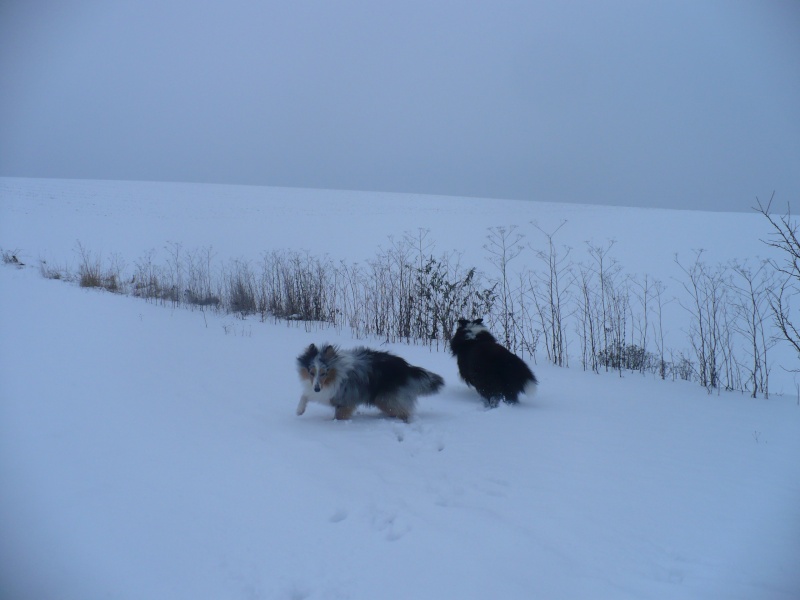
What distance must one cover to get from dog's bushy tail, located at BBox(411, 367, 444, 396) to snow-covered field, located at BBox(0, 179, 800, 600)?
42 cm

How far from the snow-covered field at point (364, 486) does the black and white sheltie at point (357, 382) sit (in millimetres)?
261

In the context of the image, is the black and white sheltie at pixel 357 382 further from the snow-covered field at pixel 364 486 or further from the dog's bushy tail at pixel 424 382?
the snow-covered field at pixel 364 486

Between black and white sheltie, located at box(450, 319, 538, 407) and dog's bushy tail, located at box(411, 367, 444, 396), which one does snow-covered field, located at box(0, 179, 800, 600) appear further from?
dog's bushy tail, located at box(411, 367, 444, 396)

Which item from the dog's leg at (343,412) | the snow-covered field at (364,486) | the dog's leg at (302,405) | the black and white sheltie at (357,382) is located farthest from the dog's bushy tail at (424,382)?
the dog's leg at (302,405)

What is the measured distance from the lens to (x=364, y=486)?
11.9 ft

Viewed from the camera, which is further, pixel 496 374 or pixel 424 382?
pixel 496 374

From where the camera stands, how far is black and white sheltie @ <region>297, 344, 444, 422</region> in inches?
205

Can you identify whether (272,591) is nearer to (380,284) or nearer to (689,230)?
(380,284)

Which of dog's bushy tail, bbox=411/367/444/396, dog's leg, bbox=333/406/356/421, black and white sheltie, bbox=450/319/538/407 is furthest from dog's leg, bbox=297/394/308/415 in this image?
black and white sheltie, bbox=450/319/538/407

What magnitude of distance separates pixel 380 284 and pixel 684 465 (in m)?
7.69

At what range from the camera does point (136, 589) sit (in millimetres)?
2365

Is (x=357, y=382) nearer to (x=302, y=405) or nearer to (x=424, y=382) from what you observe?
(x=302, y=405)

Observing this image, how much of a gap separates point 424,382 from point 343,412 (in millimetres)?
1002

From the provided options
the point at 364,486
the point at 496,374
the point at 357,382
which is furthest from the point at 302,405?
the point at 496,374
